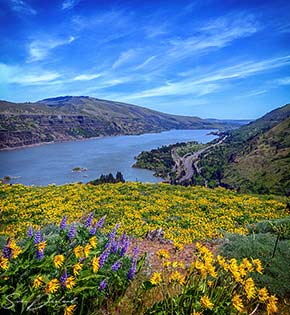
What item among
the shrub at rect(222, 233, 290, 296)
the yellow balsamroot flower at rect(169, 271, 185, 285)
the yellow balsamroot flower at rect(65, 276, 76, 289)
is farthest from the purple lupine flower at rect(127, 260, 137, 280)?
the shrub at rect(222, 233, 290, 296)

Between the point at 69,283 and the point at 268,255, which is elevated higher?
the point at 69,283

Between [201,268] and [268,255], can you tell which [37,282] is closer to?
[201,268]

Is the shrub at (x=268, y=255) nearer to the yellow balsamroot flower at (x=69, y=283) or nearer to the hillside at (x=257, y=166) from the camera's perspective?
the yellow balsamroot flower at (x=69, y=283)

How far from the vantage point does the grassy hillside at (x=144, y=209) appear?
998cm

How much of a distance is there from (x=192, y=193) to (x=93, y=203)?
5.80m

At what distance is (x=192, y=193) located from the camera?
52.8ft

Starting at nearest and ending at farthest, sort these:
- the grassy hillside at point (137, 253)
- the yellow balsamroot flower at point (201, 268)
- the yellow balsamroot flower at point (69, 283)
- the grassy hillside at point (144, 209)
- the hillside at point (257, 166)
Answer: the yellow balsamroot flower at point (69, 283), the grassy hillside at point (137, 253), the yellow balsamroot flower at point (201, 268), the grassy hillside at point (144, 209), the hillside at point (257, 166)

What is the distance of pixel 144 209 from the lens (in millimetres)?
12047

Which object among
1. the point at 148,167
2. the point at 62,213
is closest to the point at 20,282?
the point at 62,213

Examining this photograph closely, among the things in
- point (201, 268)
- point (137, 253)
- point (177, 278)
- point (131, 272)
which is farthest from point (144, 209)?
point (201, 268)

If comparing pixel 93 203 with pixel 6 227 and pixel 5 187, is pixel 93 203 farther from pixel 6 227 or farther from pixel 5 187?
pixel 5 187

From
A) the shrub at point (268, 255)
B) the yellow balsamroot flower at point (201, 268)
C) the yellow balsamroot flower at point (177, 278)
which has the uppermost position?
the yellow balsamroot flower at point (201, 268)

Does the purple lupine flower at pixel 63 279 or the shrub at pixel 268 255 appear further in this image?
the shrub at pixel 268 255

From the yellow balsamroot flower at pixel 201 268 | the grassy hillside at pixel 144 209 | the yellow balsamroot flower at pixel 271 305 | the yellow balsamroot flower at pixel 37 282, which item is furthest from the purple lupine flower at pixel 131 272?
the grassy hillside at pixel 144 209
